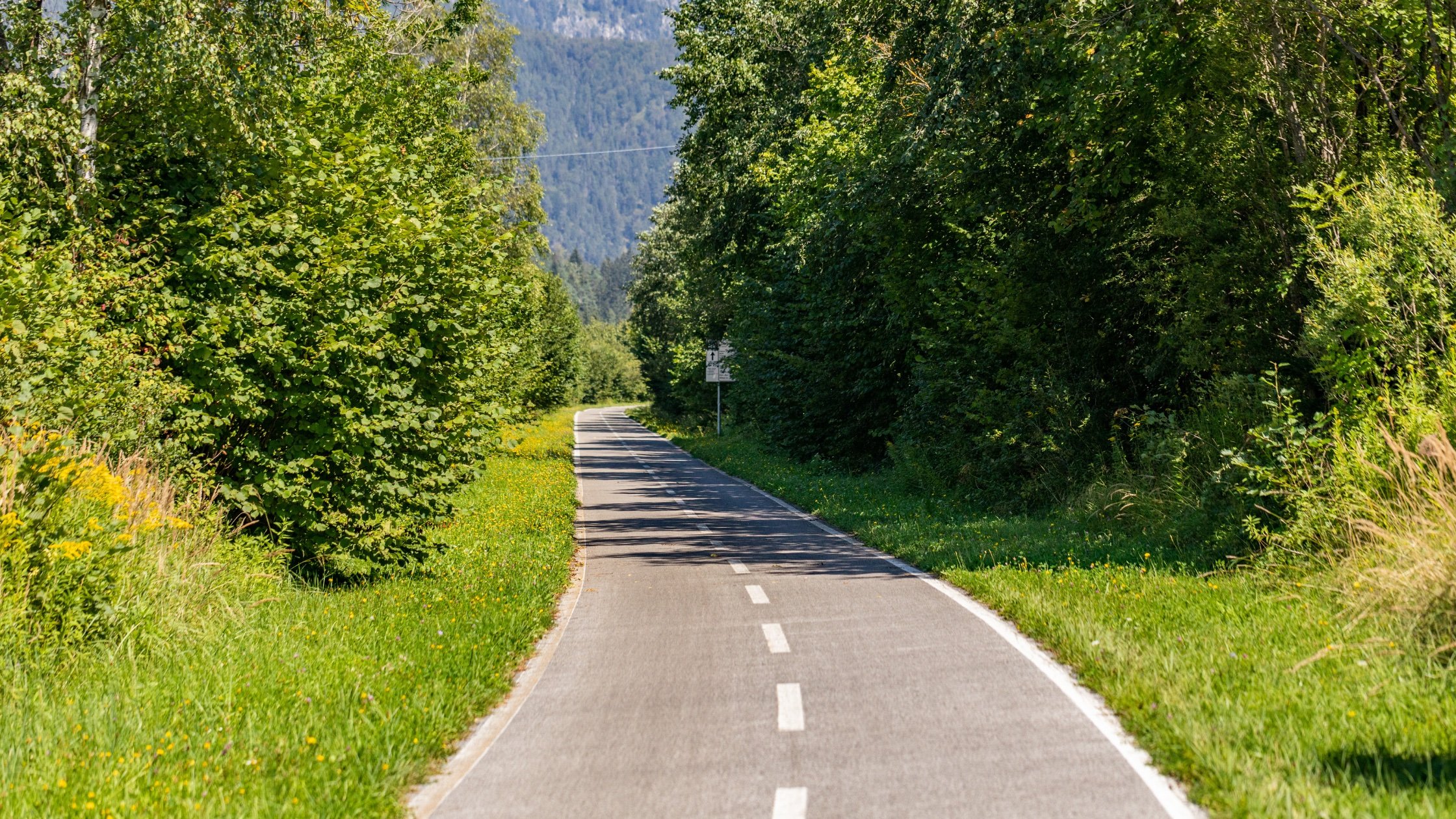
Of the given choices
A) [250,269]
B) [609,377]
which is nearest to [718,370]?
[250,269]

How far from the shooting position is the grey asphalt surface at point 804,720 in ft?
18.5

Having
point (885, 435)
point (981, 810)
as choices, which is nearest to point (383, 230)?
point (981, 810)

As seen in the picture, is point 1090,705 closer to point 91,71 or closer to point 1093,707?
point 1093,707

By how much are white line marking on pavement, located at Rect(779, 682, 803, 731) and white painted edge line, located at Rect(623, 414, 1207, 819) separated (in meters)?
1.58

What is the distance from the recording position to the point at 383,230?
41.8ft

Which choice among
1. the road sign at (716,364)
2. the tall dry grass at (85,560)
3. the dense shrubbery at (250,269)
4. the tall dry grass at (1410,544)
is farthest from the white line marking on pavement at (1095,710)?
the road sign at (716,364)

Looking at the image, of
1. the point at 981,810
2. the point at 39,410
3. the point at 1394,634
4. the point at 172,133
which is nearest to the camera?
the point at 981,810

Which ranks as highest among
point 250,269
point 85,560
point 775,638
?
point 250,269

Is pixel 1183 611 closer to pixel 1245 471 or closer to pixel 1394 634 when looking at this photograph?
pixel 1394 634

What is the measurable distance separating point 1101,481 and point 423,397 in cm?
925

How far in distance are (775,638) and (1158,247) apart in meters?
10.7

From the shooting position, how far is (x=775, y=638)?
31.8 feet

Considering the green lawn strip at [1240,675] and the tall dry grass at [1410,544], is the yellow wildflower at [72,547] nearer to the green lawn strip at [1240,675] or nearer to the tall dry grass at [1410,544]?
the green lawn strip at [1240,675]

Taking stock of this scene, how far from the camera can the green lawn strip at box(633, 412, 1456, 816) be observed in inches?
211
